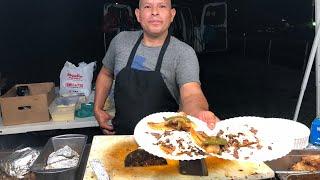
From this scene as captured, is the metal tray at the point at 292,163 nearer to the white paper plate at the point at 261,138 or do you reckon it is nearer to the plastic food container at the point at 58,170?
the white paper plate at the point at 261,138

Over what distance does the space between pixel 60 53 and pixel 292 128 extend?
32.6 feet

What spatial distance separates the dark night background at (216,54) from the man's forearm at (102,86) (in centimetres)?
415

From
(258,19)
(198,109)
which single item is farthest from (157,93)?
(258,19)

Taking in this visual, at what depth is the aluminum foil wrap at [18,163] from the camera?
2.10 metres

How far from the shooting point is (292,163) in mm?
2324

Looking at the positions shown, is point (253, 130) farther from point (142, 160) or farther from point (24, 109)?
point (24, 109)

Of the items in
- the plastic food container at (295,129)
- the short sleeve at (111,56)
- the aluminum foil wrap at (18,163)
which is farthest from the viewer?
the short sleeve at (111,56)

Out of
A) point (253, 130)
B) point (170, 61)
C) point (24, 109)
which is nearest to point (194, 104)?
point (170, 61)

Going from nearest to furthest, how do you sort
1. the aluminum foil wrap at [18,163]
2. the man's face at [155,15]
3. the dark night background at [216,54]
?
1. the aluminum foil wrap at [18,163]
2. the man's face at [155,15]
3. the dark night background at [216,54]

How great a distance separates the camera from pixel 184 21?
317 inches

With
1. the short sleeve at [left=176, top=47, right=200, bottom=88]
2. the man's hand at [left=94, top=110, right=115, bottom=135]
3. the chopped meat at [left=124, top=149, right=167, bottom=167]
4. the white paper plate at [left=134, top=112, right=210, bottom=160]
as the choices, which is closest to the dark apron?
the short sleeve at [left=176, top=47, right=200, bottom=88]

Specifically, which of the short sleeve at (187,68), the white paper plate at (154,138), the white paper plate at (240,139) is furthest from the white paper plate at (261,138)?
the short sleeve at (187,68)

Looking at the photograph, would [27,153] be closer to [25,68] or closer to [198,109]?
[198,109]

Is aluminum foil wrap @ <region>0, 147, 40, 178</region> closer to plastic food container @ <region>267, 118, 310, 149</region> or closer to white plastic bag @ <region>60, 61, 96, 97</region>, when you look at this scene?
plastic food container @ <region>267, 118, 310, 149</region>
